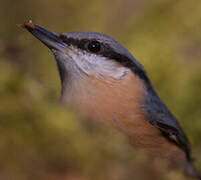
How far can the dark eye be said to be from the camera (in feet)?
6.13

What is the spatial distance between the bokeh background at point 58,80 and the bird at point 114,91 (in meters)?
0.09

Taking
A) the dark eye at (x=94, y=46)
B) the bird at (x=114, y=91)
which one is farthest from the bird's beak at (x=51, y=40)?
the dark eye at (x=94, y=46)

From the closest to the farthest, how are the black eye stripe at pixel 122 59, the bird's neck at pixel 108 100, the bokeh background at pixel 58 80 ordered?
1. the bokeh background at pixel 58 80
2. the bird's neck at pixel 108 100
3. the black eye stripe at pixel 122 59

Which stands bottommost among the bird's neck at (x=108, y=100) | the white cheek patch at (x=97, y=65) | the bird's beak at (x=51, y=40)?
the bird's neck at (x=108, y=100)

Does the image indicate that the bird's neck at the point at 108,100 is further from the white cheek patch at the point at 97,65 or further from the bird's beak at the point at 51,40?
the bird's beak at the point at 51,40

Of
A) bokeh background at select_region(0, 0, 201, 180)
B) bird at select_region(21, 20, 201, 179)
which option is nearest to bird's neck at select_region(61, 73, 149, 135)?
bird at select_region(21, 20, 201, 179)

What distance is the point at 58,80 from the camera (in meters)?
2.14

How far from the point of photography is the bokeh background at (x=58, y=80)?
74 centimetres

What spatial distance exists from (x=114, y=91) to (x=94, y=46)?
8.8 inches

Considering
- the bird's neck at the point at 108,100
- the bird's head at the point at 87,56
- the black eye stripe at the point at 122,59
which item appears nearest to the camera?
the bird's neck at the point at 108,100

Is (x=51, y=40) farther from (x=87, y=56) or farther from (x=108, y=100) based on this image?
(x=108, y=100)

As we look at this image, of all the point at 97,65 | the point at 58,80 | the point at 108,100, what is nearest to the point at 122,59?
the point at 97,65

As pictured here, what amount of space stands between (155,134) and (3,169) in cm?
113

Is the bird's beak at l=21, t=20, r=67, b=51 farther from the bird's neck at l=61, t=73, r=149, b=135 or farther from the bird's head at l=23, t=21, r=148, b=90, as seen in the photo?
the bird's neck at l=61, t=73, r=149, b=135
